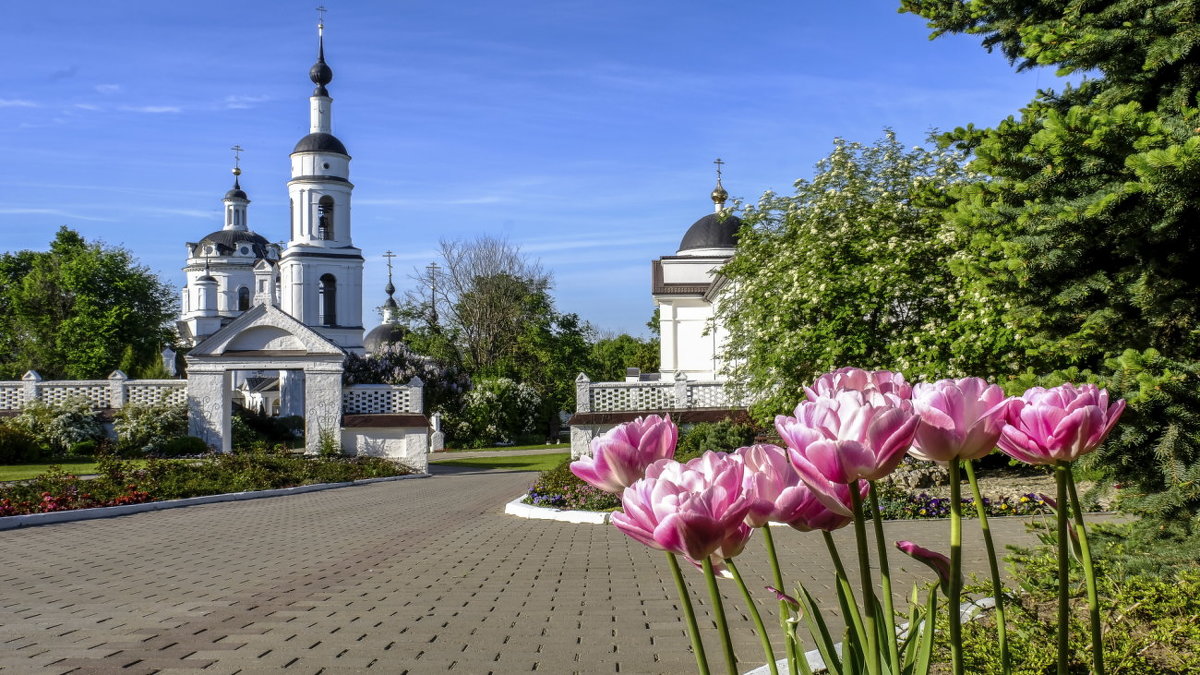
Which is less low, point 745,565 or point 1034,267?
point 1034,267

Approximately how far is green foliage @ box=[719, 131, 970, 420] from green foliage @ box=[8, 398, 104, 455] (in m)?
19.1

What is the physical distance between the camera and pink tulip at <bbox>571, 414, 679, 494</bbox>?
2.14 metres

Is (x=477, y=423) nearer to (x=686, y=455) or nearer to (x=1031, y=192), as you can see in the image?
(x=686, y=455)

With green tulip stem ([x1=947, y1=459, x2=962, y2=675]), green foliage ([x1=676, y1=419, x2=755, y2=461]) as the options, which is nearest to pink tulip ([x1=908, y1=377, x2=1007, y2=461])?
green tulip stem ([x1=947, y1=459, x2=962, y2=675])

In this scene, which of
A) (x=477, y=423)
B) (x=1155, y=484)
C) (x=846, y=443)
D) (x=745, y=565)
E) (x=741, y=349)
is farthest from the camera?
(x=477, y=423)

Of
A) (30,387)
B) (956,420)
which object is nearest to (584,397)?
(30,387)

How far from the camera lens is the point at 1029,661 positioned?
13.3 ft

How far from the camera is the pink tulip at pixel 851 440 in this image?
1.72 meters

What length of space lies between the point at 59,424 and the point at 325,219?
22017 millimetres

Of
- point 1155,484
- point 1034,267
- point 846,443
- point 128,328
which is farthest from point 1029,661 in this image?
point 128,328

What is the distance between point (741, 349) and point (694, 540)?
18.1 metres

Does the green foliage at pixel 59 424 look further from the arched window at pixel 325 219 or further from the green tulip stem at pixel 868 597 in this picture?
the green tulip stem at pixel 868 597

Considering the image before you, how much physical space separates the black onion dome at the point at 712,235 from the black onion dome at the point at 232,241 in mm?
53539

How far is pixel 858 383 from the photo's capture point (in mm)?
2258
